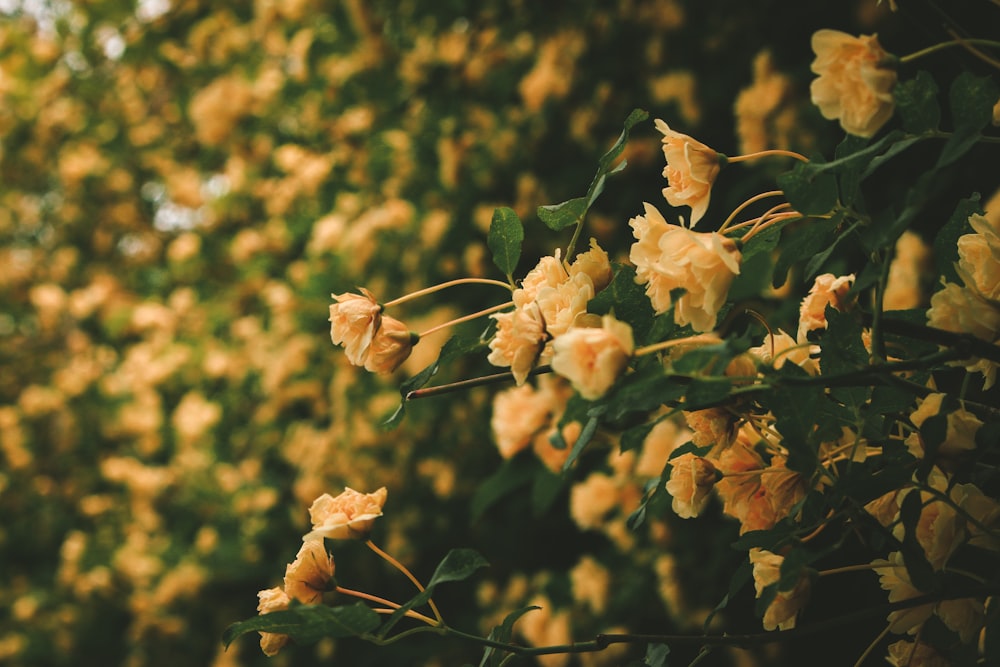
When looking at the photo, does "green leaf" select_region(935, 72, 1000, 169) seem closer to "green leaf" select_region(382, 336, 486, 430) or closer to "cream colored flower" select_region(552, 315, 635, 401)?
"cream colored flower" select_region(552, 315, 635, 401)

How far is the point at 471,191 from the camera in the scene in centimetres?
187

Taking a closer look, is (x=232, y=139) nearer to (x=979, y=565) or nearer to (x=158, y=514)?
(x=158, y=514)

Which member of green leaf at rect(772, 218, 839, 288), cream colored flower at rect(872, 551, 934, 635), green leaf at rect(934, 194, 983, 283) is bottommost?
cream colored flower at rect(872, 551, 934, 635)

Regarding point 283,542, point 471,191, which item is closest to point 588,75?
point 471,191

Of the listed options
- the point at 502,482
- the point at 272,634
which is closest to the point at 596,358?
the point at 272,634

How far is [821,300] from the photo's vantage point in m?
0.55

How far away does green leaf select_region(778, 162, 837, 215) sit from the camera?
45cm

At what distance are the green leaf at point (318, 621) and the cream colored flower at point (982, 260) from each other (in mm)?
378

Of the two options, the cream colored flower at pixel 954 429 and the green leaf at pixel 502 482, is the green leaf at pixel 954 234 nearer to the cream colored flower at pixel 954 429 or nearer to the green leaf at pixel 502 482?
the cream colored flower at pixel 954 429

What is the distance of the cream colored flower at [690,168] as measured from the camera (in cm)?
51

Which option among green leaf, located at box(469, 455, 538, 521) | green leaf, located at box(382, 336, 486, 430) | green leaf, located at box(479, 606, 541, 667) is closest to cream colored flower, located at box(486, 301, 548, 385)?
green leaf, located at box(382, 336, 486, 430)

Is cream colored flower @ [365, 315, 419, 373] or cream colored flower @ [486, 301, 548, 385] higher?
cream colored flower @ [486, 301, 548, 385]

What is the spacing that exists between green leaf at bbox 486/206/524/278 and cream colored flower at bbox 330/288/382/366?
9 centimetres

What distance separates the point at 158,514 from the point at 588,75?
2.17 meters
